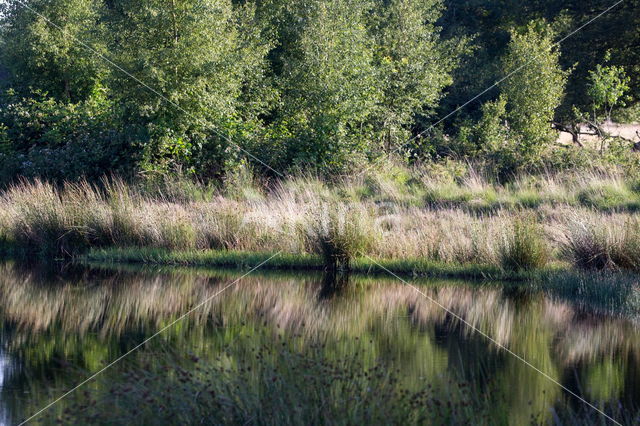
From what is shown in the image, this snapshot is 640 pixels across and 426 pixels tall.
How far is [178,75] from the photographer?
2286 cm

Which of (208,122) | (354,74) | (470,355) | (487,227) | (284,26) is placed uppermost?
(284,26)

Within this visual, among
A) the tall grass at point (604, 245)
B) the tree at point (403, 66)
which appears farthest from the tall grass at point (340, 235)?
the tree at point (403, 66)

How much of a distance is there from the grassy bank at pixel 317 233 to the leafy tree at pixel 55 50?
38.6ft

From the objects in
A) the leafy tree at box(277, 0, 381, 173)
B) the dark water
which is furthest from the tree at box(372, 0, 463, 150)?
the dark water

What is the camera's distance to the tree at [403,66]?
2822 centimetres

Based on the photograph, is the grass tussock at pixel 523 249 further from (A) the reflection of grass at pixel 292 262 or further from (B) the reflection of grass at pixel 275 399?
(B) the reflection of grass at pixel 275 399

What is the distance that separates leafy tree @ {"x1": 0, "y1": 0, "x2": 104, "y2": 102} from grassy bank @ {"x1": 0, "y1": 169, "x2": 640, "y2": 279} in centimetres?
1176

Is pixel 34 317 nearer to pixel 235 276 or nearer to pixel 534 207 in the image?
pixel 235 276

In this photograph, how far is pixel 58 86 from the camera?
104ft

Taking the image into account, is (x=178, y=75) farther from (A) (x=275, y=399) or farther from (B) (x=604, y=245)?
(A) (x=275, y=399)

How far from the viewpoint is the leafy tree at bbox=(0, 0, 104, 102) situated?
30.4 m

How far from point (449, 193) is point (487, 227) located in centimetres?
626

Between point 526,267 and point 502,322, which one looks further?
point 526,267

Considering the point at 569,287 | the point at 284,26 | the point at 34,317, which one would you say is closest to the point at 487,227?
the point at 569,287
